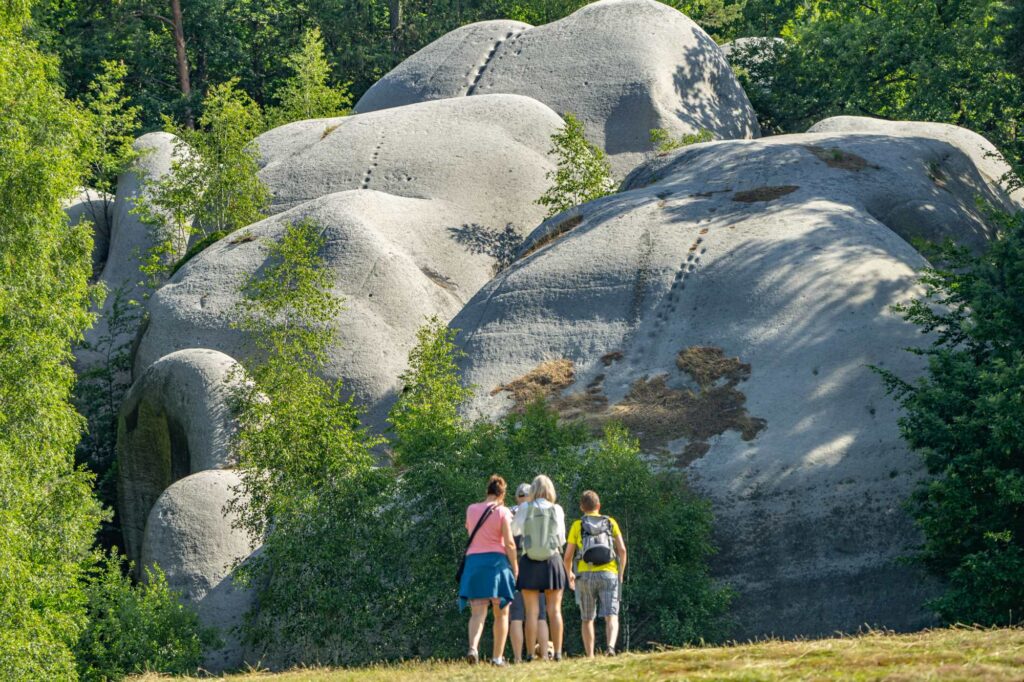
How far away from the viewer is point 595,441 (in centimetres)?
1850

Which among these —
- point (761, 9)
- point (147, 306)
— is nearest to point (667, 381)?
point (147, 306)

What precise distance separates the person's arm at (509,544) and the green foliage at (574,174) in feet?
51.6

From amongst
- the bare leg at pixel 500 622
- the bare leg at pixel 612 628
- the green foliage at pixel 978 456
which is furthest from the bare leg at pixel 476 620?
the green foliage at pixel 978 456

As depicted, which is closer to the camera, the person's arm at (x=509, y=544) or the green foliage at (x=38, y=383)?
the person's arm at (x=509, y=544)

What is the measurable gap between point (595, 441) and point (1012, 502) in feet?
17.8

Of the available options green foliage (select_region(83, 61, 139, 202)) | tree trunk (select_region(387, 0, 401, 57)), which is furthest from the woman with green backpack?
tree trunk (select_region(387, 0, 401, 57))

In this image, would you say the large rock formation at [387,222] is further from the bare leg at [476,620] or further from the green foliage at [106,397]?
the bare leg at [476,620]

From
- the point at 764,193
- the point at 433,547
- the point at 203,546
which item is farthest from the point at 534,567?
the point at 764,193

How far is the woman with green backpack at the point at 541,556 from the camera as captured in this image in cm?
1302

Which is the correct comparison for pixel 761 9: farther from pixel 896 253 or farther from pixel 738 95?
pixel 896 253

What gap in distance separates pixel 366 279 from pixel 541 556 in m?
13.5

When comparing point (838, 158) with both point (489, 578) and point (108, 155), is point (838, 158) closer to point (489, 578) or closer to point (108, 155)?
point (489, 578)

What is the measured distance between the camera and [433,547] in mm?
16906

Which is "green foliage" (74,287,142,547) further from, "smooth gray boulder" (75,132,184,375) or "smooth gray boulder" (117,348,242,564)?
"smooth gray boulder" (117,348,242,564)
